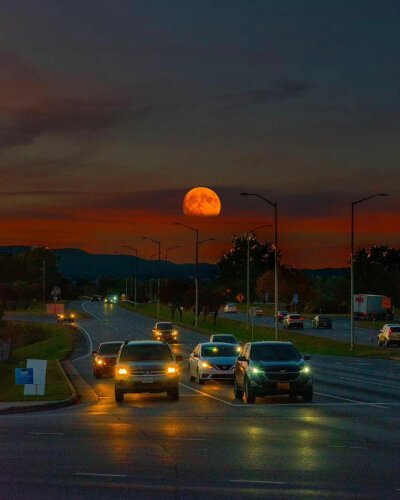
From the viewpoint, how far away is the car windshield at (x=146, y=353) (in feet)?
97.7

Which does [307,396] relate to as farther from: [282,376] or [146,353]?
[146,353]

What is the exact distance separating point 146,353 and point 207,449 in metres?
13.5

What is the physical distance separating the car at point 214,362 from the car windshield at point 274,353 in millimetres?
7000

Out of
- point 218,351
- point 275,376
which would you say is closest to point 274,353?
point 275,376

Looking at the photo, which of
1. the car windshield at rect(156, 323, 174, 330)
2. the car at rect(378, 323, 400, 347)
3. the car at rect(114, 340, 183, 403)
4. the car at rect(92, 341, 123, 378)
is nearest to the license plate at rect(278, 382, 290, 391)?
the car at rect(114, 340, 183, 403)

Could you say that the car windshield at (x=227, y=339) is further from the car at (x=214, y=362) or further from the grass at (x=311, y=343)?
the car at (x=214, y=362)

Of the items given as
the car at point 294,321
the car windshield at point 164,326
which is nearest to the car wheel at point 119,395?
the car windshield at point 164,326

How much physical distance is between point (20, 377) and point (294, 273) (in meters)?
167

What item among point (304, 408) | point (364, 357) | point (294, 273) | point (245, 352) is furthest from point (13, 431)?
point (294, 273)

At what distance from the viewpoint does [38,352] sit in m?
83.7

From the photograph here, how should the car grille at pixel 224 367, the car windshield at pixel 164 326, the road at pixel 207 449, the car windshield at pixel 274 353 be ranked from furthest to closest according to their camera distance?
the car windshield at pixel 164 326, the car grille at pixel 224 367, the car windshield at pixel 274 353, the road at pixel 207 449

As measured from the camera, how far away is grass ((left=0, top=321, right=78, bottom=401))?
1227 inches

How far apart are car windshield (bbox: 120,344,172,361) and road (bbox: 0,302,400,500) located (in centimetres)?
132

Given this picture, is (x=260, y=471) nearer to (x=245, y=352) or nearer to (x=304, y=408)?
(x=304, y=408)
